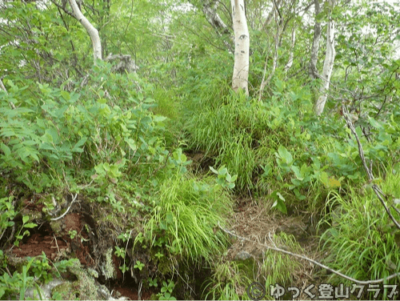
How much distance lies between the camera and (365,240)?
213cm

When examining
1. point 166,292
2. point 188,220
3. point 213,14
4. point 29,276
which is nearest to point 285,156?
point 188,220

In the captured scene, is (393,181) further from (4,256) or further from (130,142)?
(4,256)

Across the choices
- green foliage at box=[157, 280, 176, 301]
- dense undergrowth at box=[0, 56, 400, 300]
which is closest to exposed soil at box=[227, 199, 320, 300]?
dense undergrowth at box=[0, 56, 400, 300]

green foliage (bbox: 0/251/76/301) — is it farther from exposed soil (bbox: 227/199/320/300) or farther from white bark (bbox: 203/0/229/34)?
white bark (bbox: 203/0/229/34)

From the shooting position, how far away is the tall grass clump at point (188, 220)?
2.54 meters

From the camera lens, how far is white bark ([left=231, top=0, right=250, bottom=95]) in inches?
175

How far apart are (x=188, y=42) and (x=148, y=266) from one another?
490 cm

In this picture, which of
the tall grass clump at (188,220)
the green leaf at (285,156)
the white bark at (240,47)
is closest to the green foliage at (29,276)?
the tall grass clump at (188,220)

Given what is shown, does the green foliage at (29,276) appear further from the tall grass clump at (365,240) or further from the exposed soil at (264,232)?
the tall grass clump at (365,240)

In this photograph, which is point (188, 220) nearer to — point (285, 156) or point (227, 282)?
point (227, 282)

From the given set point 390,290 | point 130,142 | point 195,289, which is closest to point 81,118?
point 130,142

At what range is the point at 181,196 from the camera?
2916mm

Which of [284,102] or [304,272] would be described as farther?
[284,102]

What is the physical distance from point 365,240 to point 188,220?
141 cm
